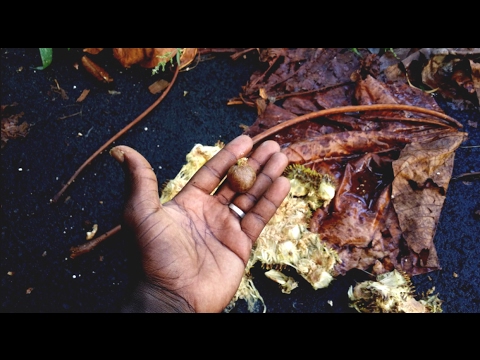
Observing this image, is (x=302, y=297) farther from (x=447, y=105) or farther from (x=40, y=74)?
(x=40, y=74)

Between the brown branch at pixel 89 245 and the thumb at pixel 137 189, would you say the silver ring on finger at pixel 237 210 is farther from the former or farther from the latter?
the brown branch at pixel 89 245

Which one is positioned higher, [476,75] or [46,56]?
[46,56]

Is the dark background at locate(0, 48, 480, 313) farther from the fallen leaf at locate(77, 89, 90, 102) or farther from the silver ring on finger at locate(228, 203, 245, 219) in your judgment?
the silver ring on finger at locate(228, 203, 245, 219)

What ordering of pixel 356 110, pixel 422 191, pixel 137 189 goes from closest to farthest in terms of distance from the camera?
pixel 137 189, pixel 422 191, pixel 356 110

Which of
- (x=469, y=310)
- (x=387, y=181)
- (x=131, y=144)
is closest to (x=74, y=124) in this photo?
(x=131, y=144)

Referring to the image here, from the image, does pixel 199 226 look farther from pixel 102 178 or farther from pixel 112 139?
pixel 112 139

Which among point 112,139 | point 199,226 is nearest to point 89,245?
point 112,139
